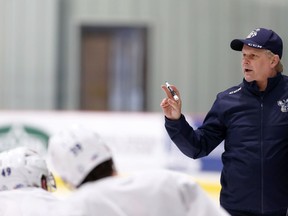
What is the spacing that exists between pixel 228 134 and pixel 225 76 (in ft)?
15.6

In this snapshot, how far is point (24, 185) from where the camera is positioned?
1.79 meters

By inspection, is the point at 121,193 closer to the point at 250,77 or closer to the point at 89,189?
the point at 89,189

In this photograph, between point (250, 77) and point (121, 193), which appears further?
point (250, 77)

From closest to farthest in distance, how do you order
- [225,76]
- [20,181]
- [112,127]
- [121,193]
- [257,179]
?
[121,193] < [20,181] < [257,179] < [112,127] < [225,76]

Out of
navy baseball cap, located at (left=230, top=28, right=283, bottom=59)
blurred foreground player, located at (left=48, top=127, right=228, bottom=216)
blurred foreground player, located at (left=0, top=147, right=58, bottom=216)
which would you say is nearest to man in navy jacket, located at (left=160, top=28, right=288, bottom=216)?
navy baseball cap, located at (left=230, top=28, right=283, bottom=59)

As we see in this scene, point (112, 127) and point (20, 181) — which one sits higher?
point (20, 181)

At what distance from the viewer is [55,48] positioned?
736cm

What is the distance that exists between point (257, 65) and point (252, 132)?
0.22m

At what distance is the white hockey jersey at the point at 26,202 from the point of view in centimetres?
169

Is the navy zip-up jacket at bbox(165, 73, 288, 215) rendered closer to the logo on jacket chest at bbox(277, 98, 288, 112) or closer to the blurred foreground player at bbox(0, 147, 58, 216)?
the logo on jacket chest at bbox(277, 98, 288, 112)

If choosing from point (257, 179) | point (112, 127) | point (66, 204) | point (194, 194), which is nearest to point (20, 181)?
point (66, 204)

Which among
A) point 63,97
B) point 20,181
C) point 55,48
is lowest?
point 63,97

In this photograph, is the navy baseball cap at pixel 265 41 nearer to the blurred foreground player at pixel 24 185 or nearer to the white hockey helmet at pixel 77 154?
the blurred foreground player at pixel 24 185

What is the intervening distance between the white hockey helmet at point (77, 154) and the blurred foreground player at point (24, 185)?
0.47ft
